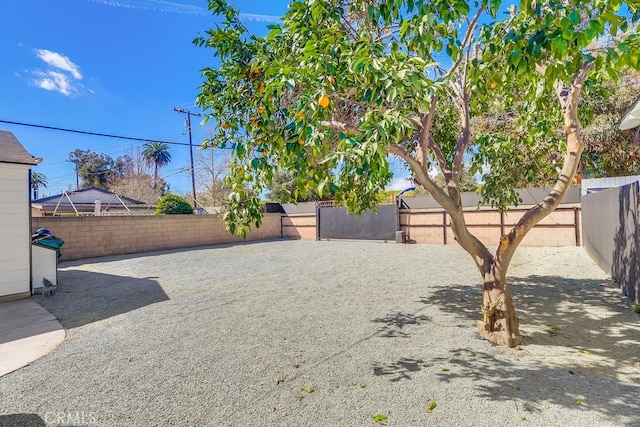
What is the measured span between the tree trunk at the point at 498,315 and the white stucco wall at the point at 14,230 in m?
6.99

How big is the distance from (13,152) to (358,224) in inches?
423

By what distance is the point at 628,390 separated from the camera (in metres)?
2.25

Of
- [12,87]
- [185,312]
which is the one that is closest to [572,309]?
[185,312]

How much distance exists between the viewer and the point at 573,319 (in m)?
3.75

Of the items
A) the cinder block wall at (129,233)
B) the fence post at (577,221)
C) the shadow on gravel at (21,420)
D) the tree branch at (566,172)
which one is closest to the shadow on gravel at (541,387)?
the tree branch at (566,172)

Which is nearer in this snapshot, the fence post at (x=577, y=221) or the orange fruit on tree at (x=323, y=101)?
the orange fruit on tree at (x=323, y=101)

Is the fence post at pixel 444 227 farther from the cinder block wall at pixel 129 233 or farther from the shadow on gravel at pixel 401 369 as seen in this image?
the shadow on gravel at pixel 401 369

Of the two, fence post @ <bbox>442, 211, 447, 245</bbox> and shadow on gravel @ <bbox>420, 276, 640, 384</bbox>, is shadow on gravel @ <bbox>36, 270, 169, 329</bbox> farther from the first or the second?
fence post @ <bbox>442, 211, 447, 245</bbox>

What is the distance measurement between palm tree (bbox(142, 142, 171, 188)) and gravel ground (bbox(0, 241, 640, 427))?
36.4 m

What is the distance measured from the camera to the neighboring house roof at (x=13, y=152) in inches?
205

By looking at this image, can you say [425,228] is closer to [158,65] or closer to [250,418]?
[250,418]

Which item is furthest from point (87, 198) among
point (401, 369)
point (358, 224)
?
point (401, 369)

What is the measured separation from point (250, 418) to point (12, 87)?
16343mm

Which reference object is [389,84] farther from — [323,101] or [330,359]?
[330,359]
